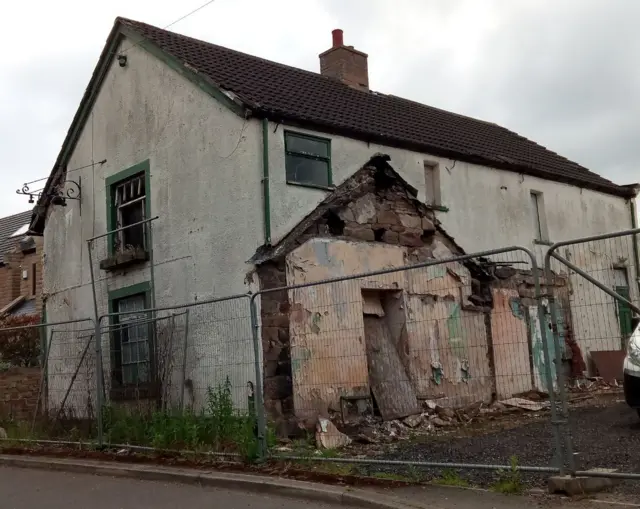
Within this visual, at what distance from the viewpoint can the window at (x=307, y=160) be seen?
39.7 feet

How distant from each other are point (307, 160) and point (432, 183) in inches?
135

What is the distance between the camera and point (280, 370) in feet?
36.0

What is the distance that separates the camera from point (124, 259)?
1364 centimetres

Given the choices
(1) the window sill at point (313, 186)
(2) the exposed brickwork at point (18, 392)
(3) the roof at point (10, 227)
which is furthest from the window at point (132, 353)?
(3) the roof at point (10, 227)

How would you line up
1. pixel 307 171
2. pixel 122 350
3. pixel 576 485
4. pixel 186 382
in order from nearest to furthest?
pixel 576 485 → pixel 186 382 → pixel 307 171 → pixel 122 350

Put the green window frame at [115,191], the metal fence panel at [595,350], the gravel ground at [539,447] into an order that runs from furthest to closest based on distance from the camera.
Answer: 1. the green window frame at [115,191]
2. the gravel ground at [539,447]
3. the metal fence panel at [595,350]

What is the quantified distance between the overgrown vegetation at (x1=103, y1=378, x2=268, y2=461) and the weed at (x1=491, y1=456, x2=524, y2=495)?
2.83m

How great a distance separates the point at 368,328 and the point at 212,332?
3.05m

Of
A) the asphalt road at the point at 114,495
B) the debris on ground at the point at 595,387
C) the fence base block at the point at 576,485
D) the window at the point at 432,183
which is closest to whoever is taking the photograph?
the fence base block at the point at 576,485

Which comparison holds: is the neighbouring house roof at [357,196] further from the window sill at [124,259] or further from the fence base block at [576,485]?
the fence base block at [576,485]

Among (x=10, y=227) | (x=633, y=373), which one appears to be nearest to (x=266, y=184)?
(x=633, y=373)

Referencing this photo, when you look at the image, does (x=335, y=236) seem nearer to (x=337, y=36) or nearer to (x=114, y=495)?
(x=114, y=495)

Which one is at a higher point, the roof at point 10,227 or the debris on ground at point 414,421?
the roof at point 10,227

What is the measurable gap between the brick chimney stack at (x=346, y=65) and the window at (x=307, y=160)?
5.28 meters
